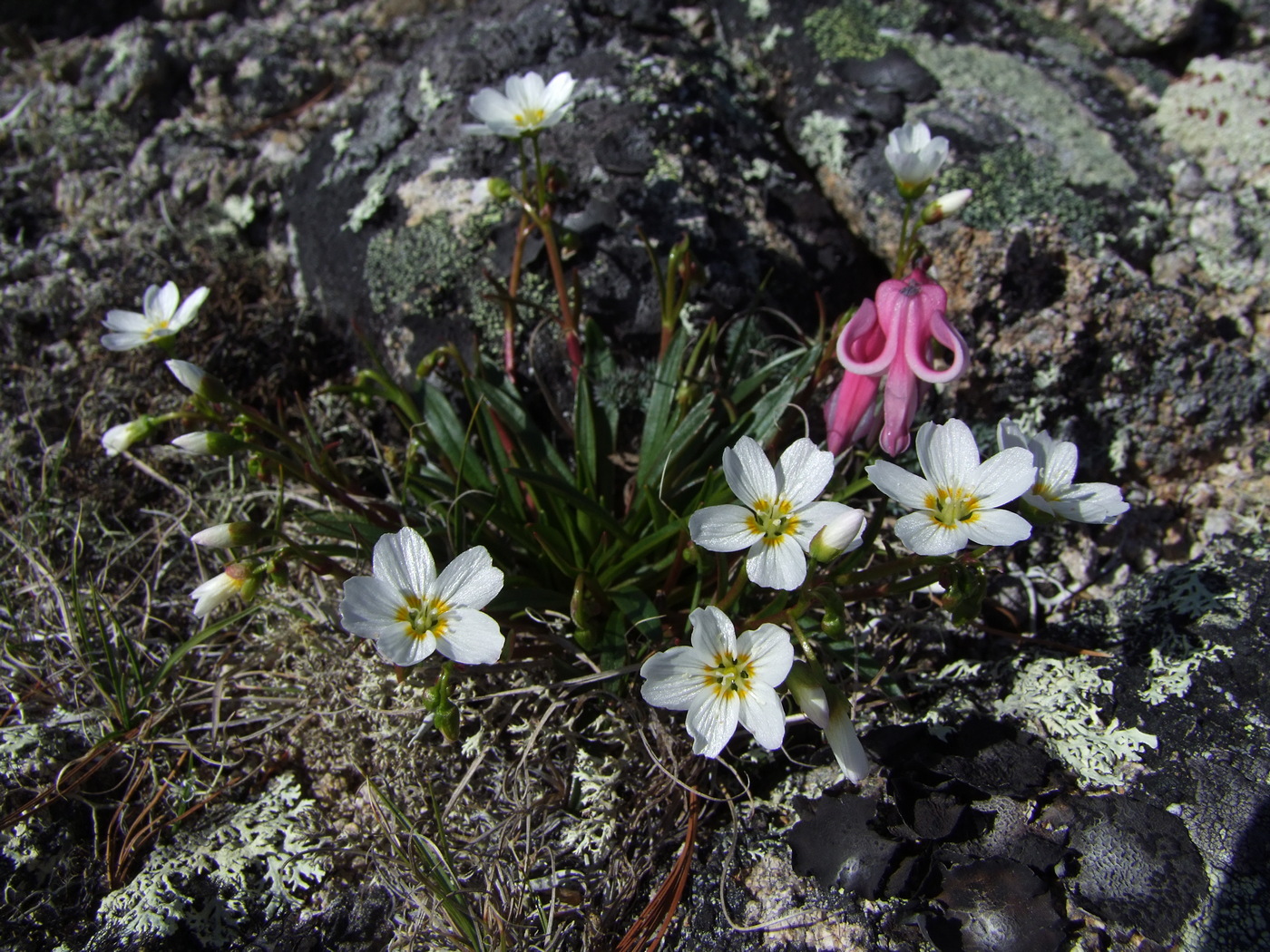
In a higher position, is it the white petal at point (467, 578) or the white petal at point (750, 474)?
the white petal at point (750, 474)

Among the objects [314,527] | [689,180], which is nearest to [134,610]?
[314,527]

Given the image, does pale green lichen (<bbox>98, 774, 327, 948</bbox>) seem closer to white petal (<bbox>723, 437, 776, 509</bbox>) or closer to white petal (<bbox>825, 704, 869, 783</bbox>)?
white petal (<bbox>825, 704, 869, 783</bbox>)

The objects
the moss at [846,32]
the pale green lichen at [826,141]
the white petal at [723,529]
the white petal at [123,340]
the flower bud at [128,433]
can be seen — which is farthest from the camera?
the moss at [846,32]

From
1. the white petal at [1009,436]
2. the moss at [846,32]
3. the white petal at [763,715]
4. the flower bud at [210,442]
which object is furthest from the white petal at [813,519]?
the moss at [846,32]


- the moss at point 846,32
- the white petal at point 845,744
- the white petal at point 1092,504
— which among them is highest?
the moss at point 846,32

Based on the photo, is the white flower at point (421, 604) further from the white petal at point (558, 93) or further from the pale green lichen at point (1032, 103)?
the pale green lichen at point (1032, 103)

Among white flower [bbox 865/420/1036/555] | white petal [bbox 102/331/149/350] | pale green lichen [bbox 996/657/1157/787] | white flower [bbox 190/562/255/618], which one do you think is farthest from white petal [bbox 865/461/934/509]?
white petal [bbox 102/331/149/350]

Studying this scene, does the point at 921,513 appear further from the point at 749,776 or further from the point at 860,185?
the point at 860,185

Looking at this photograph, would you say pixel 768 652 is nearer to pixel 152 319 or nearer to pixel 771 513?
pixel 771 513

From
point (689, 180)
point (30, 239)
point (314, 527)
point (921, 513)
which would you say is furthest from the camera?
point (30, 239)
